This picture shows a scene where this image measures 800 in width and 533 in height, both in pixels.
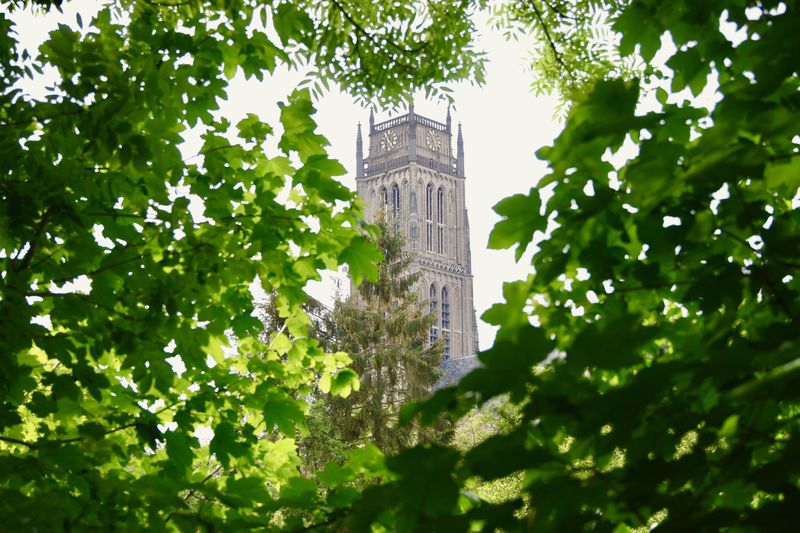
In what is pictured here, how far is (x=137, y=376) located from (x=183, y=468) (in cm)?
41

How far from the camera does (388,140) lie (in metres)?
67.0

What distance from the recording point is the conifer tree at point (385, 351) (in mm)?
21562

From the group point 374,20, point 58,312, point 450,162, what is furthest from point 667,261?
point 450,162

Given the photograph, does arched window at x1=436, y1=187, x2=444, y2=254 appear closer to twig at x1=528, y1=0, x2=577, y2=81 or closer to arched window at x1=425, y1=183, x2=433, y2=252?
arched window at x1=425, y1=183, x2=433, y2=252

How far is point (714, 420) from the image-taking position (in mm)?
994

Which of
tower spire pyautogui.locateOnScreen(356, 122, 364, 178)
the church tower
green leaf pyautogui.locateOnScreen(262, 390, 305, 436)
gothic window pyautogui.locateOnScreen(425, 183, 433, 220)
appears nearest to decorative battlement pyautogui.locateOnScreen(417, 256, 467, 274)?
the church tower

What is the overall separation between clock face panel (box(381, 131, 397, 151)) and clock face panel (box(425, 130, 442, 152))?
262 cm

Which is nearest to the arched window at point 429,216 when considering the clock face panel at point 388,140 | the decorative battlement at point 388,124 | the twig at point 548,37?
the clock face panel at point 388,140

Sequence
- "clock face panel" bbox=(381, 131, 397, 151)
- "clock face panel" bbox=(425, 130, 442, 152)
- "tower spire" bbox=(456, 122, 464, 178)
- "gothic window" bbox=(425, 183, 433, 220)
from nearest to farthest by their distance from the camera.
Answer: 1. "gothic window" bbox=(425, 183, 433, 220)
2. "clock face panel" bbox=(381, 131, 397, 151)
3. "clock face panel" bbox=(425, 130, 442, 152)
4. "tower spire" bbox=(456, 122, 464, 178)

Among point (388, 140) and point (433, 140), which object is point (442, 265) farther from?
point (388, 140)

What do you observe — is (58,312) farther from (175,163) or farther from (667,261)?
(667,261)

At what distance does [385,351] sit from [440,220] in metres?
43.6

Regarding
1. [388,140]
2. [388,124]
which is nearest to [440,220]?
[388,140]

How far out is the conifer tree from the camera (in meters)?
21.6
